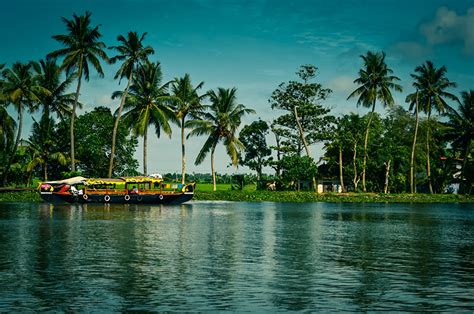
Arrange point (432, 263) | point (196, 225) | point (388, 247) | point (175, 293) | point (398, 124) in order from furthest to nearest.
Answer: point (398, 124) < point (196, 225) < point (388, 247) < point (432, 263) < point (175, 293)

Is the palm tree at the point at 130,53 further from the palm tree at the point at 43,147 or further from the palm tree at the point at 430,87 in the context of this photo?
the palm tree at the point at 430,87

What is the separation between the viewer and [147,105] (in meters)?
70.6

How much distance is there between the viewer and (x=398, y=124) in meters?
95.2

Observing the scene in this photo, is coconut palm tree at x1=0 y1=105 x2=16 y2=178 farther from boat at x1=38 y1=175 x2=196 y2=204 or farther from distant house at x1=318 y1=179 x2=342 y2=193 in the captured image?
distant house at x1=318 y1=179 x2=342 y2=193

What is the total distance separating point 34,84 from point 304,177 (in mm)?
38584

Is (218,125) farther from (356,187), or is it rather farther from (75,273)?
(75,273)

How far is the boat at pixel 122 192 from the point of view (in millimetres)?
61691

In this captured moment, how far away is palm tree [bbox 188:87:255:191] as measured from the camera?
75875mm

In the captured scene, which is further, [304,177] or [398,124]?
[398,124]

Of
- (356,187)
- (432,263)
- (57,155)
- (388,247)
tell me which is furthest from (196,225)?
(356,187)

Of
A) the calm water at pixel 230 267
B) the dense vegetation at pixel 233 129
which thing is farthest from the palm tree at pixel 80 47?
the calm water at pixel 230 267

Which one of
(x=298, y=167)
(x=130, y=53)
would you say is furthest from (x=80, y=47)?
(x=298, y=167)

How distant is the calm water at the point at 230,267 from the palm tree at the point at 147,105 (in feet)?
108

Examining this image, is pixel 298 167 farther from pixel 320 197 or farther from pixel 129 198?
pixel 129 198
